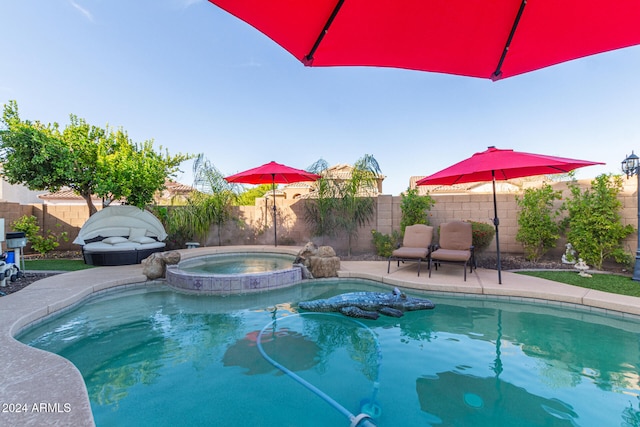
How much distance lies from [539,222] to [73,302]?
955 centimetres

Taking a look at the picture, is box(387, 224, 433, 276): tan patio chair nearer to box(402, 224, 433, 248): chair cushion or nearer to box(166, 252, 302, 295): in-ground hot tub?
box(402, 224, 433, 248): chair cushion

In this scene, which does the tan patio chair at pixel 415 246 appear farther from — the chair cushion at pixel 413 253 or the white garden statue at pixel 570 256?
the white garden statue at pixel 570 256

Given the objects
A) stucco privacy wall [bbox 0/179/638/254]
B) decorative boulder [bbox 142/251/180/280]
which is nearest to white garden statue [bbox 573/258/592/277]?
stucco privacy wall [bbox 0/179/638/254]

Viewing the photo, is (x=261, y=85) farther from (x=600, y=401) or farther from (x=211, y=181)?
(x=600, y=401)

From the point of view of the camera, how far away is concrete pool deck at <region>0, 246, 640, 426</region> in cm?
176

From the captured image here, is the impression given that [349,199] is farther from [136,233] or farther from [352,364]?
[136,233]

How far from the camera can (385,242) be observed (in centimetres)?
820

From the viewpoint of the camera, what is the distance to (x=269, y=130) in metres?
15.7

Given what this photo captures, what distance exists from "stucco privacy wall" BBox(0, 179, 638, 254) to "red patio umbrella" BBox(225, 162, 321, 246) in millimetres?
637

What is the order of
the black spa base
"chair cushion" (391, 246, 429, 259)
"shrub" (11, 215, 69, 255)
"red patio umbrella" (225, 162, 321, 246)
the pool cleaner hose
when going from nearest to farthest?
the pool cleaner hose < "chair cushion" (391, 246, 429, 259) < the black spa base < "shrub" (11, 215, 69, 255) < "red patio umbrella" (225, 162, 321, 246)

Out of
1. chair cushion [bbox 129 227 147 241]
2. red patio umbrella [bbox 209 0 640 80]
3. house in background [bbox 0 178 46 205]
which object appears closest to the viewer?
red patio umbrella [bbox 209 0 640 80]

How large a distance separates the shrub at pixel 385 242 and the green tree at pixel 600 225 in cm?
395

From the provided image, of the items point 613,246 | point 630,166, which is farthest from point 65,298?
point 630,166

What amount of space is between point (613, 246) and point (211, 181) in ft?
37.2
